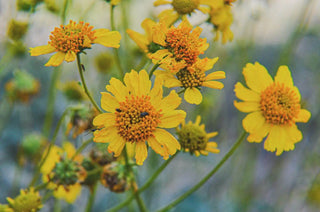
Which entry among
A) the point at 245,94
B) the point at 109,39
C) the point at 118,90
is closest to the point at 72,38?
the point at 109,39

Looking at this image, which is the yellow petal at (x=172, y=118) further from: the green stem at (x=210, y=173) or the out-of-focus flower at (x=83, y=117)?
the out-of-focus flower at (x=83, y=117)

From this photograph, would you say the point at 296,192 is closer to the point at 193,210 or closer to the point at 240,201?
the point at 240,201

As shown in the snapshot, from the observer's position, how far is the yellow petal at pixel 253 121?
1.22 metres

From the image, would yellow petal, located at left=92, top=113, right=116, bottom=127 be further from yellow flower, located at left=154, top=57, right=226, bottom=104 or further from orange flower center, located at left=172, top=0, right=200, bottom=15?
orange flower center, located at left=172, top=0, right=200, bottom=15

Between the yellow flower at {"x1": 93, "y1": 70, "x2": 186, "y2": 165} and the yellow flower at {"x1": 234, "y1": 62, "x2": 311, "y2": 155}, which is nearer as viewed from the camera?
the yellow flower at {"x1": 93, "y1": 70, "x2": 186, "y2": 165}

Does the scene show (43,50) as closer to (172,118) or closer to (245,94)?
(172,118)

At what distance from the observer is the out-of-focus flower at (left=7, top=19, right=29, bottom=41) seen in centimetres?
201

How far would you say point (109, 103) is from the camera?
117cm

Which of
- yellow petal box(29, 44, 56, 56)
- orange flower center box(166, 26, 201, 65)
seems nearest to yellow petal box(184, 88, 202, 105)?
orange flower center box(166, 26, 201, 65)

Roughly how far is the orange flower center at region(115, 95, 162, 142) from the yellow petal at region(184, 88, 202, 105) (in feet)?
0.41

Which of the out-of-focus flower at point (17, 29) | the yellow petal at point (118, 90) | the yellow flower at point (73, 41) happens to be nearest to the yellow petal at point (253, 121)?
the yellow petal at point (118, 90)

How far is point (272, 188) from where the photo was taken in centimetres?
383

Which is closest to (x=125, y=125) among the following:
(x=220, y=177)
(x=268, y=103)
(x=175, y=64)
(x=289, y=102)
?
(x=175, y=64)

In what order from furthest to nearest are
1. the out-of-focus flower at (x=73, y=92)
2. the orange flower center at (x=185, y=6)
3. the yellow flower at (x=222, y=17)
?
1. the out-of-focus flower at (x=73, y=92)
2. the yellow flower at (x=222, y=17)
3. the orange flower center at (x=185, y=6)
